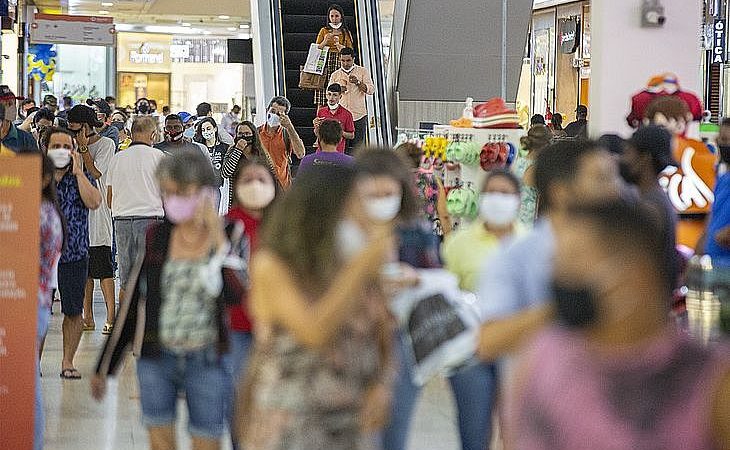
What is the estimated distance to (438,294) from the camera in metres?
3.72

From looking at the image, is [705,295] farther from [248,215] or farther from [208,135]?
[208,135]

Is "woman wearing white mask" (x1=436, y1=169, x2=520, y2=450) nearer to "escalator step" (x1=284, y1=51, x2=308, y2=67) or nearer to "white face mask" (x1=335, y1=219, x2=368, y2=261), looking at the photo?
"white face mask" (x1=335, y1=219, x2=368, y2=261)

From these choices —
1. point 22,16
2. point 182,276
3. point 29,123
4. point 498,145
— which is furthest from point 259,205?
point 22,16

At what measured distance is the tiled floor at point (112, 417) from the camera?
20.0 ft

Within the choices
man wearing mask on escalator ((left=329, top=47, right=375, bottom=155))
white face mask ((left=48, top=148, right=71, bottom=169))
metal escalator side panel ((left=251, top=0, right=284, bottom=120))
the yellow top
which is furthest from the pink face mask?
metal escalator side panel ((left=251, top=0, right=284, bottom=120))

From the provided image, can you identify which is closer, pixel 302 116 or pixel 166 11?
pixel 302 116

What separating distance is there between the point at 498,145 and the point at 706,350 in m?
5.75

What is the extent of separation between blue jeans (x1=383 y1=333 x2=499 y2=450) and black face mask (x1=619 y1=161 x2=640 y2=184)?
829mm

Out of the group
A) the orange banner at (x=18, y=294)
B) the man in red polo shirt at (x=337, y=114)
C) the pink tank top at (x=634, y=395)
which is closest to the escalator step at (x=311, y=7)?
the man in red polo shirt at (x=337, y=114)

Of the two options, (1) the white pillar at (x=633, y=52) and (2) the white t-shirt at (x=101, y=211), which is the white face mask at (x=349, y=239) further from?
(2) the white t-shirt at (x=101, y=211)

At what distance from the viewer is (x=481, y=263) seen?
14.5 feet

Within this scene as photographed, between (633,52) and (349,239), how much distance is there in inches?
230

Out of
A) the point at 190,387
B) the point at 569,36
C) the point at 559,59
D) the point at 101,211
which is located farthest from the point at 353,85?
the point at 559,59

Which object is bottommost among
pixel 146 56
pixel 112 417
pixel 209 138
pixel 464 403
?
pixel 112 417
